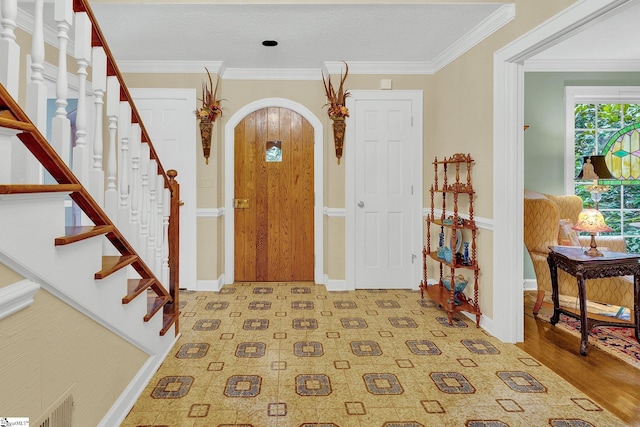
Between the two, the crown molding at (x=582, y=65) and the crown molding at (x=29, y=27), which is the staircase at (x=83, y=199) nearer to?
the crown molding at (x=29, y=27)

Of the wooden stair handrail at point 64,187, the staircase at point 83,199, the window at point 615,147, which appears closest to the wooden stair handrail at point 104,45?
the staircase at point 83,199

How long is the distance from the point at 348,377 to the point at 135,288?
131 centimetres

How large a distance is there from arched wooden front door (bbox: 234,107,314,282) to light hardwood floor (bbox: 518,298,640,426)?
2451 mm

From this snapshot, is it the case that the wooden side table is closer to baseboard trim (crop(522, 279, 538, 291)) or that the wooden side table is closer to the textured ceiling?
baseboard trim (crop(522, 279, 538, 291))

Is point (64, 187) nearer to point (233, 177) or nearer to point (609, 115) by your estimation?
point (233, 177)

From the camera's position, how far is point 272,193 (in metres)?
4.51

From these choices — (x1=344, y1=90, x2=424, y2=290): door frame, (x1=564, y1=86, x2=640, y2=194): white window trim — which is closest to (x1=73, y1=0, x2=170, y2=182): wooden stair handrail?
(x1=344, y1=90, x2=424, y2=290): door frame

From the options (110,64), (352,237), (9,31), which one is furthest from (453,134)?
(9,31)

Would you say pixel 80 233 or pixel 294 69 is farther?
pixel 294 69

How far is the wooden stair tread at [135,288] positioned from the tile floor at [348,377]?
0.55m

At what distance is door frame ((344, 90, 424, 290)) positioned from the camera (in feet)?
13.9

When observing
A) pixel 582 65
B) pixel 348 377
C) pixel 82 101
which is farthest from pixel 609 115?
pixel 82 101

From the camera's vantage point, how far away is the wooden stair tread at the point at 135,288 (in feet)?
6.31

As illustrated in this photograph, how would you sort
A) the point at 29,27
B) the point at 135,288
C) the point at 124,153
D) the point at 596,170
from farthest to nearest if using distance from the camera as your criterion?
the point at 596,170
the point at 29,27
the point at 135,288
the point at 124,153
